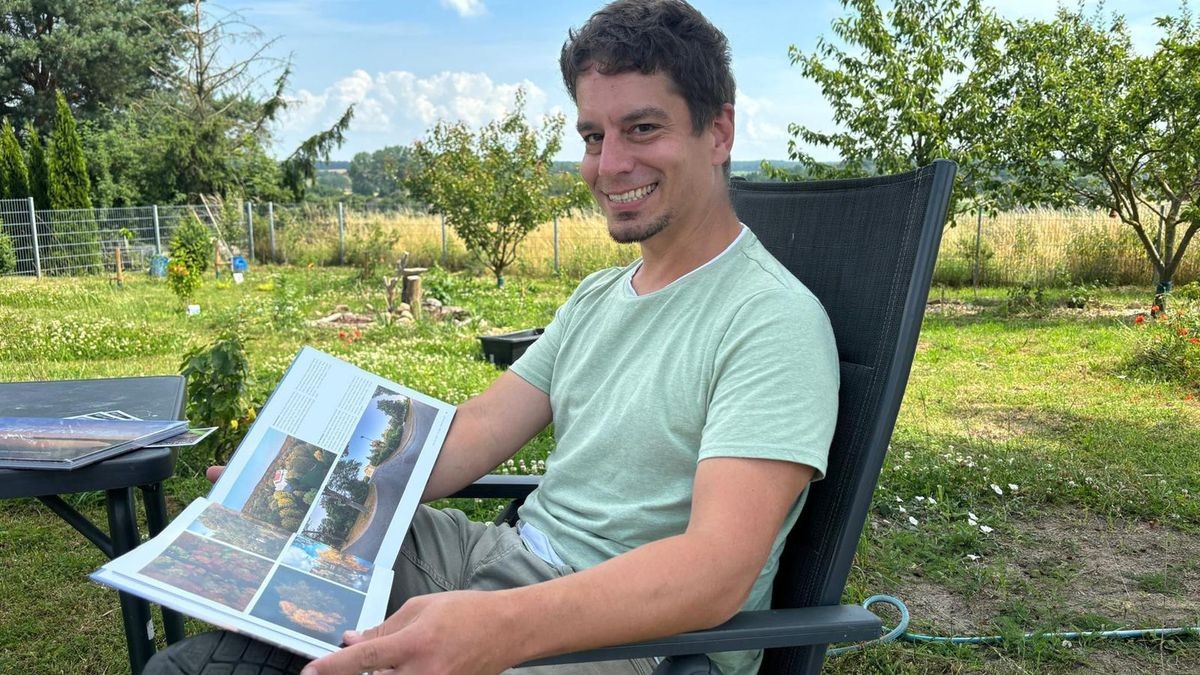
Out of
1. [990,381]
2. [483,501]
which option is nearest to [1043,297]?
[990,381]

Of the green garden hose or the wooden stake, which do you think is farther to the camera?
the wooden stake

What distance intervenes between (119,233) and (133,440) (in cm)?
1603

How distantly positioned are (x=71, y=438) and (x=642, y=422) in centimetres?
98

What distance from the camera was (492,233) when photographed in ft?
43.4

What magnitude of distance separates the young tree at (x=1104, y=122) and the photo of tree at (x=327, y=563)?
417 inches

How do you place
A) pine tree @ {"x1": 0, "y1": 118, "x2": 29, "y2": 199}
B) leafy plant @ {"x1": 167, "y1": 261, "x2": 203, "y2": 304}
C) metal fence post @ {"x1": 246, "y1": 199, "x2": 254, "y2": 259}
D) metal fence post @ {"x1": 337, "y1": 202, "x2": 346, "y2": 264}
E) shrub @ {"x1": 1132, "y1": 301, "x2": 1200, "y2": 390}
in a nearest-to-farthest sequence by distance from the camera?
shrub @ {"x1": 1132, "y1": 301, "x2": 1200, "y2": 390} < leafy plant @ {"x1": 167, "y1": 261, "x2": 203, "y2": 304} < metal fence post @ {"x1": 337, "y1": 202, "x2": 346, "y2": 264} < pine tree @ {"x1": 0, "y1": 118, "x2": 29, "y2": 199} < metal fence post @ {"x1": 246, "y1": 199, "x2": 254, "y2": 259}

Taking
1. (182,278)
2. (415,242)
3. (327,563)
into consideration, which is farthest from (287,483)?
(415,242)

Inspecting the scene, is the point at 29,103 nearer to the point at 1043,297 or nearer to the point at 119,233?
the point at 119,233

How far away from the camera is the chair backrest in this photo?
1.46m

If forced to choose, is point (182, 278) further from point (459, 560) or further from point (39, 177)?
point (39, 177)

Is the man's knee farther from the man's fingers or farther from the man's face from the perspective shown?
the man's face

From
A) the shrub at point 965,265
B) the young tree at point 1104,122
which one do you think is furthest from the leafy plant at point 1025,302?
the shrub at point 965,265

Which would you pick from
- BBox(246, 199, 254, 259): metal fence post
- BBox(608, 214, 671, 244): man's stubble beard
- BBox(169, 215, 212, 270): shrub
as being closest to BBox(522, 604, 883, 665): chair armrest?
BBox(608, 214, 671, 244): man's stubble beard

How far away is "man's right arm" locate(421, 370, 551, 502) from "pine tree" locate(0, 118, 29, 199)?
18748 mm
